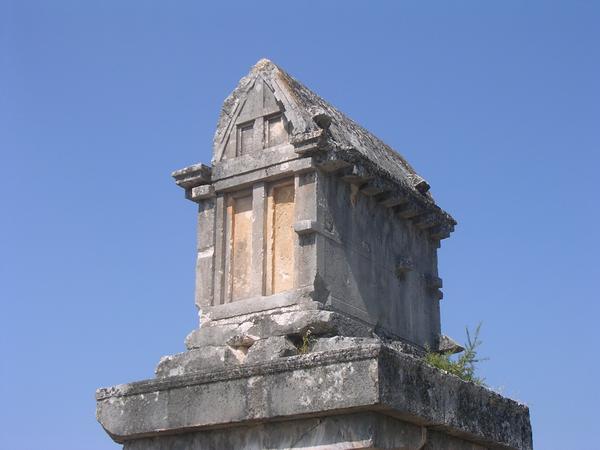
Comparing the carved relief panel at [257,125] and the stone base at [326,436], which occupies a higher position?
the carved relief panel at [257,125]

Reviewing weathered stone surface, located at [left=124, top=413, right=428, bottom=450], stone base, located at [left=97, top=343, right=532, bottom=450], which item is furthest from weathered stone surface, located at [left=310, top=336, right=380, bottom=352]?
weathered stone surface, located at [left=124, top=413, right=428, bottom=450]

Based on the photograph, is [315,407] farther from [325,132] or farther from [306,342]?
[325,132]

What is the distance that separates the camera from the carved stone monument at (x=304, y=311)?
6457 millimetres

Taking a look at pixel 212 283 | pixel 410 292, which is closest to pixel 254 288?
pixel 212 283

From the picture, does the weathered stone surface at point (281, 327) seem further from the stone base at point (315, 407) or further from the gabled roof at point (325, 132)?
the gabled roof at point (325, 132)

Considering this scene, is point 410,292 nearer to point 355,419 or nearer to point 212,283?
point 212,283

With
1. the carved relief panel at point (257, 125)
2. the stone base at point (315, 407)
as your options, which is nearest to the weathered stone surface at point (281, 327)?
the stone base at point (315, 407)

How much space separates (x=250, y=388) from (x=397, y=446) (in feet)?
3.89

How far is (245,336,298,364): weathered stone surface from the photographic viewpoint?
23.1ft

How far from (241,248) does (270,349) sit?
1.19 m

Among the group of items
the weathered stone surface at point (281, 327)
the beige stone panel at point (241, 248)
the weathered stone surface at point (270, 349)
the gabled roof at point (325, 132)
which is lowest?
the weathered stone surface at point (270, 349)

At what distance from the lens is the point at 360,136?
8.80 metres

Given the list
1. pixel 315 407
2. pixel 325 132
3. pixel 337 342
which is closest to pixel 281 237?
pixel 325 132

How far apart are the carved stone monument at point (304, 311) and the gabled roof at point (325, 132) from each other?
0.02 meters
